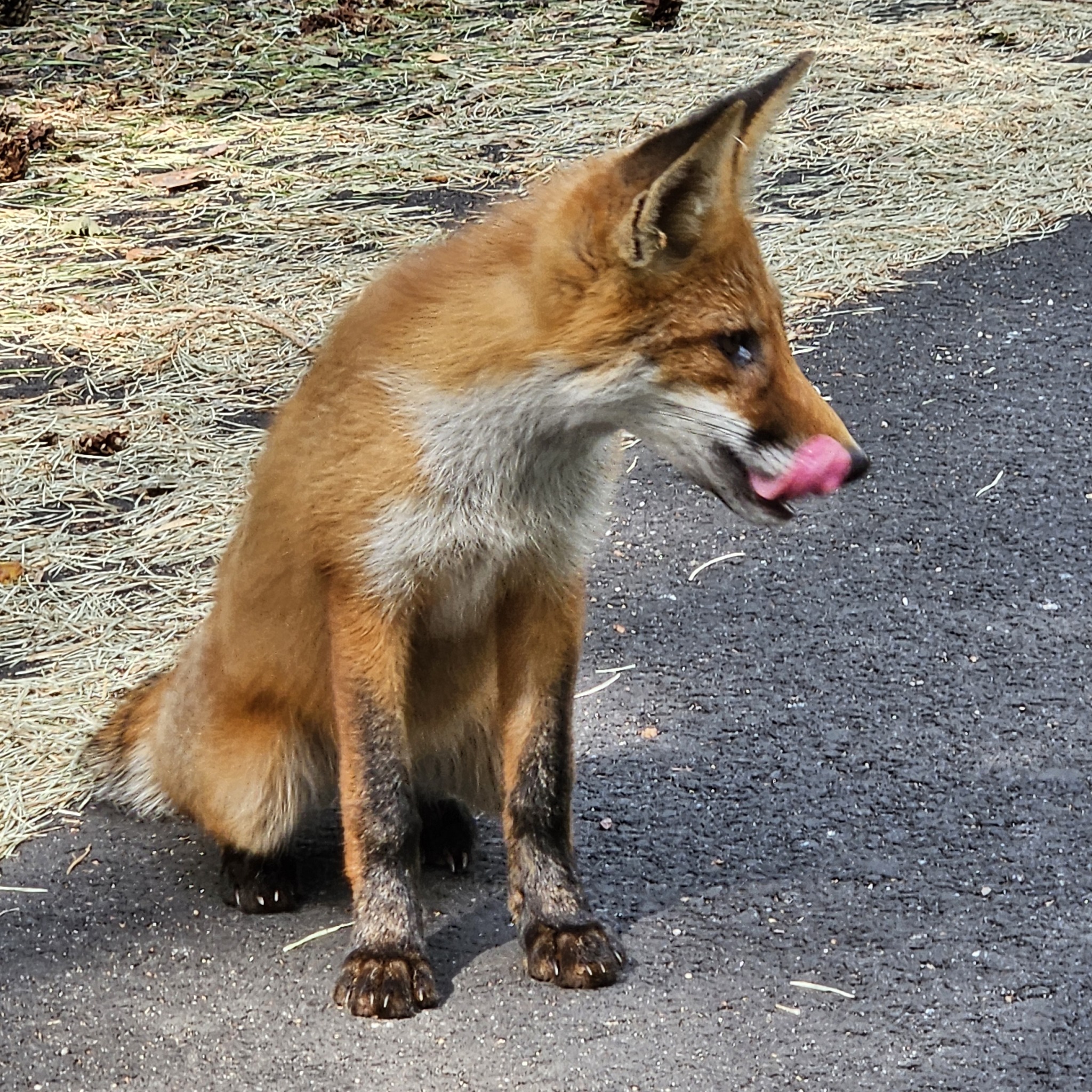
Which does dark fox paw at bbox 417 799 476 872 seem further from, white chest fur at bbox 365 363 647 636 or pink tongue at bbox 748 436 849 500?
pink tongue at bbox 748 436 849 500

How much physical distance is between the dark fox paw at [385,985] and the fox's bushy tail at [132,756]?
0.88 meters

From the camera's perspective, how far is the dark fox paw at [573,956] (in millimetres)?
3605

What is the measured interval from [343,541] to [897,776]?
1.81m

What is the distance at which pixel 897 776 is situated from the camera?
4410mm

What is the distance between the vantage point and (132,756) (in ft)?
14.1

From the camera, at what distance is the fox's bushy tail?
4238mm

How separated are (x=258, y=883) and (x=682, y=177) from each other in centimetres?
199

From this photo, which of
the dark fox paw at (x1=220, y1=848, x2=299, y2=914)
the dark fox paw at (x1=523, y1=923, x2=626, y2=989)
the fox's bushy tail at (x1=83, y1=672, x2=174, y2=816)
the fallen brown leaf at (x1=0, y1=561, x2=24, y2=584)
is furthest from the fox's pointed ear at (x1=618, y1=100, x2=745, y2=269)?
the fallen brown leaf at (x1=0, y1=561, x2=24, y2=584)

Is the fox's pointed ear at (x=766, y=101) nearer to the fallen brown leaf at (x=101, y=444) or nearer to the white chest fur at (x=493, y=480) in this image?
the white chest fur at (x=493, y=480)

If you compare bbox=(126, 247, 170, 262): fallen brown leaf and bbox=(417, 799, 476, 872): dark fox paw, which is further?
bbox=(126, 247, 170, 262): fallen brown leaf

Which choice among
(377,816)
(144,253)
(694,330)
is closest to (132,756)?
(377,816)

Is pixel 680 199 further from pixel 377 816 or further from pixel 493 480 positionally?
pixel 377 816

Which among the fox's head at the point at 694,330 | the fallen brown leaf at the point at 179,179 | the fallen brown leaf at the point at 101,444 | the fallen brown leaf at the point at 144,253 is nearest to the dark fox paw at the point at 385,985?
the fox's head at the point at 694,330

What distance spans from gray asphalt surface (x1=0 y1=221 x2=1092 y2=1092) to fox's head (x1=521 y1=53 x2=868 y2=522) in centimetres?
114
